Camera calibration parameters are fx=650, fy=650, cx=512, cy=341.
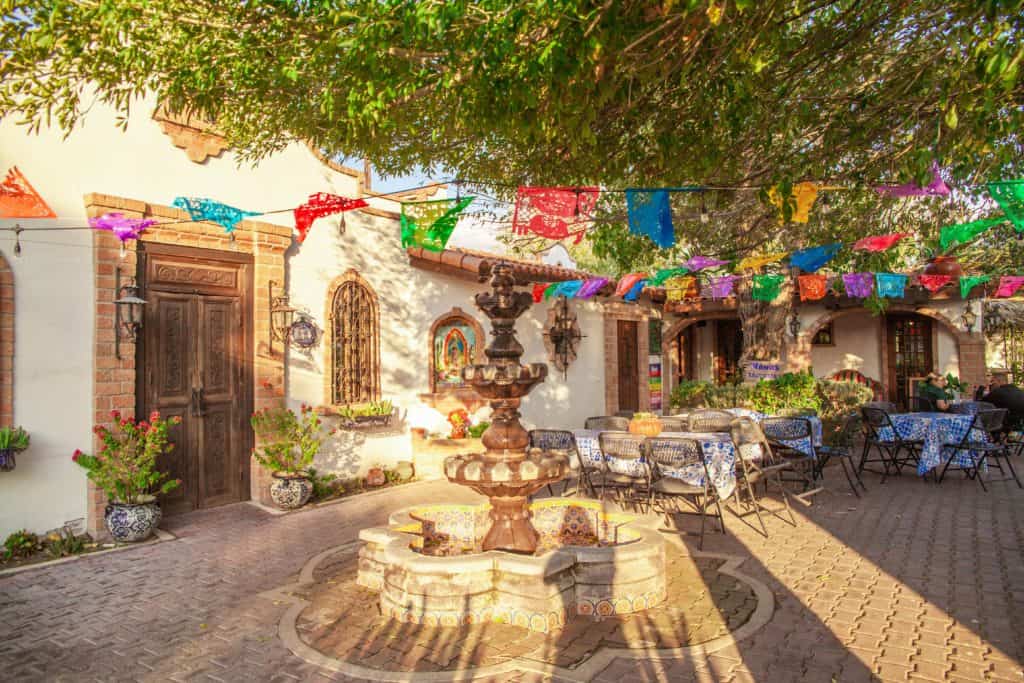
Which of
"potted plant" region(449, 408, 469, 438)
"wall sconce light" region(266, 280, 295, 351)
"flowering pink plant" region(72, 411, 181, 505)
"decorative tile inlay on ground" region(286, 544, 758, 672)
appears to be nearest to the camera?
"decorative tile inlay on ground" region(286, 544, 758, 672)

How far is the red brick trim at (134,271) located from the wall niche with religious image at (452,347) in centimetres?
250

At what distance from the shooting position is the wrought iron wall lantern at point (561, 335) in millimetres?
11680

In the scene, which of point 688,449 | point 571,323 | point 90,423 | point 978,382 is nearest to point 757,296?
point 571,323

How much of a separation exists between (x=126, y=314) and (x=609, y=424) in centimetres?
533

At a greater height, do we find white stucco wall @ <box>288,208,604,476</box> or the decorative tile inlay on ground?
white stucco wall @ <box>288,208,604,476</box>

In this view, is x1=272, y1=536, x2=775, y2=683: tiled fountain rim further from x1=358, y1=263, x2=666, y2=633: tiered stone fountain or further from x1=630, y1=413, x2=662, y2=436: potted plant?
x1=630, y1=413, x2=662, y2=436: potted plant

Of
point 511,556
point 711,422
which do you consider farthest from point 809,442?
point 511,556

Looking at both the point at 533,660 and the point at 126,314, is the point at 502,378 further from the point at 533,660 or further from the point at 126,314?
the point at 126,314

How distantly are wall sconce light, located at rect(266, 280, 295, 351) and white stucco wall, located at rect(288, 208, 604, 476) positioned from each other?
27 centimetres

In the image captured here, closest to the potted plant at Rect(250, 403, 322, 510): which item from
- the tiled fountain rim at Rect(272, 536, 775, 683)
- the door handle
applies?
the door handle

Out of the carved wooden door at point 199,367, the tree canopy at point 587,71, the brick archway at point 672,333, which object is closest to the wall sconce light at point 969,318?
the brick archway at point 672,333

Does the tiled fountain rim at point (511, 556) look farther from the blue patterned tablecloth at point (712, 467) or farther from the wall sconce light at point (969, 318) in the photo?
the wall sconce light at point (969, 318)

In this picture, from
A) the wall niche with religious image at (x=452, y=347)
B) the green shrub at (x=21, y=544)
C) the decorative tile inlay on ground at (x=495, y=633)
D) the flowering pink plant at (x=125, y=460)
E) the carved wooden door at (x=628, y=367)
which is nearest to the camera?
the decorative tile inlay on ground at (x=495, y=633)

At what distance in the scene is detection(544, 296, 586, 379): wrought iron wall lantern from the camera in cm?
1168
